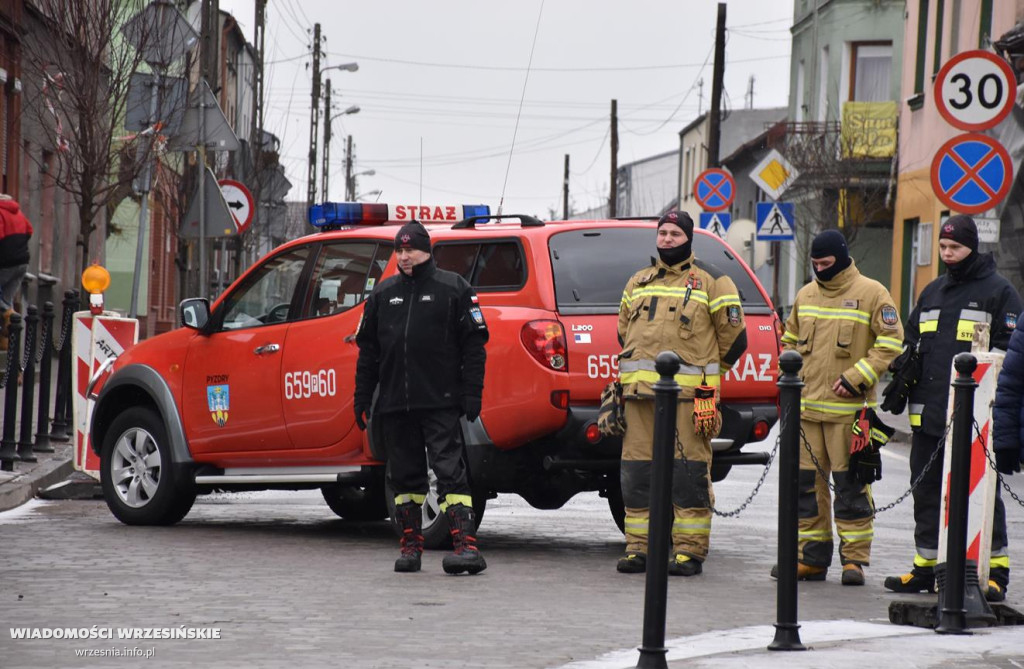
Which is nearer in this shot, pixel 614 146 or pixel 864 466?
pixel 864 466

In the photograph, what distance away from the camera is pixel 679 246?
30.8ft

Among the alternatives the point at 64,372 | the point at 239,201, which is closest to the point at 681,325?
the point at 64,372

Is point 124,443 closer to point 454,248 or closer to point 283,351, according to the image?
point 283,351

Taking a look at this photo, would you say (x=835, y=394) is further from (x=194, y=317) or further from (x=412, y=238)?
(x=194, y=317)

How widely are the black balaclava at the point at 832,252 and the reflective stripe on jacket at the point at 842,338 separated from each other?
0.04 meters

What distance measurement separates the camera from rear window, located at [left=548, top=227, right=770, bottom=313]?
9.88 m

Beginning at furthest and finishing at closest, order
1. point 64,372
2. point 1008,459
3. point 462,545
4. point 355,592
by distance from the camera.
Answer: point 64,372
point 462,545
point 355,592
point 1008,459

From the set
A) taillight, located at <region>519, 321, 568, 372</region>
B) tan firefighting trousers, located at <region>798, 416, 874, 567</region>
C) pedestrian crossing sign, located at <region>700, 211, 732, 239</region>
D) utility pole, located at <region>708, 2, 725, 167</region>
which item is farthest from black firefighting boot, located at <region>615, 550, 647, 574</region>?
utility pole, located at <region>708, 2, 725, 167</region>

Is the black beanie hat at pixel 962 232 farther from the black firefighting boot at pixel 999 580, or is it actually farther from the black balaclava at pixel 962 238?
the black firefighting boot at pixel 999 580

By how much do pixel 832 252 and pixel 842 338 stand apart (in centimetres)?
46

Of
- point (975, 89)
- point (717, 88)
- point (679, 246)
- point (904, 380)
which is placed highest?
point (717, 88)

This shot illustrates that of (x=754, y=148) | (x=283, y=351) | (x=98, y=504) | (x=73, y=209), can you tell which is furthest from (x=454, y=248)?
(x=754, y=148)

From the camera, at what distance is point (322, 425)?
10539 millimetres

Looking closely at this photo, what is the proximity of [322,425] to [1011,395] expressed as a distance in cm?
465
